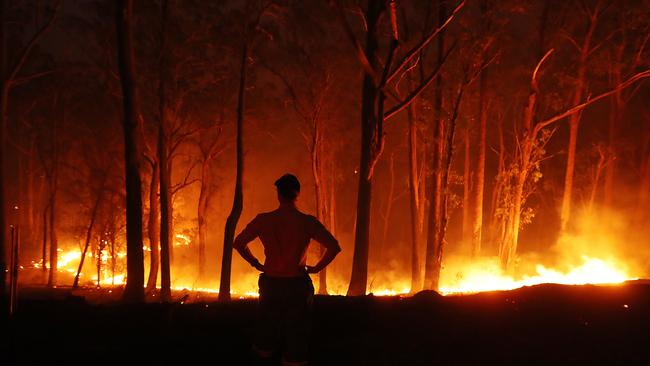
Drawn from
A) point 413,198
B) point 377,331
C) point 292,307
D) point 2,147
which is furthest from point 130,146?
point 413,198

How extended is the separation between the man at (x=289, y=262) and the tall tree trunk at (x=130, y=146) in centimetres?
917

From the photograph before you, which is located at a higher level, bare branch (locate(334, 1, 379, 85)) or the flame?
bare branch (locate(334, 1, 379, 85))

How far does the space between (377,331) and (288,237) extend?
112 inches

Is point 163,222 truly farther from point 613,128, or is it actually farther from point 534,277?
point 613,128

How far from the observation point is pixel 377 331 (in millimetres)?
7926

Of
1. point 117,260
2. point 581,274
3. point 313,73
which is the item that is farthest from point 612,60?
point 117,260

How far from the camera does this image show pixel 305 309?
19.2 feet

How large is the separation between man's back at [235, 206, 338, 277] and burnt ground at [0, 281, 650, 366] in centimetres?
164

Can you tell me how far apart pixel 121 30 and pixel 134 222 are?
482cm

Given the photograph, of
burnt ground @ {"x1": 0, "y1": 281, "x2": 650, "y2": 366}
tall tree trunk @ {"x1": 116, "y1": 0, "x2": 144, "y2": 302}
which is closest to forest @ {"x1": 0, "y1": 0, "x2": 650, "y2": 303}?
tall tree trunk @ {"x1": 116, "y1": 0, "x2": 144, "y2": 302}

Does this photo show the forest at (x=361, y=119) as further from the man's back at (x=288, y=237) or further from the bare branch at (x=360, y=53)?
the man's back at (x=288, y=237)

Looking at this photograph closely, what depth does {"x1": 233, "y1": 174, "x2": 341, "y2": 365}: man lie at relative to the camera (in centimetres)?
580

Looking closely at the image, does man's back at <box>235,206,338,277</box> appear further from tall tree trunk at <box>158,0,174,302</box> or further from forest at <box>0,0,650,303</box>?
tall tree trunk at <box>158,0,174,302</box>

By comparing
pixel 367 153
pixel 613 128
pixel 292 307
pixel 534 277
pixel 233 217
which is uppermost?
pixel 613 128
